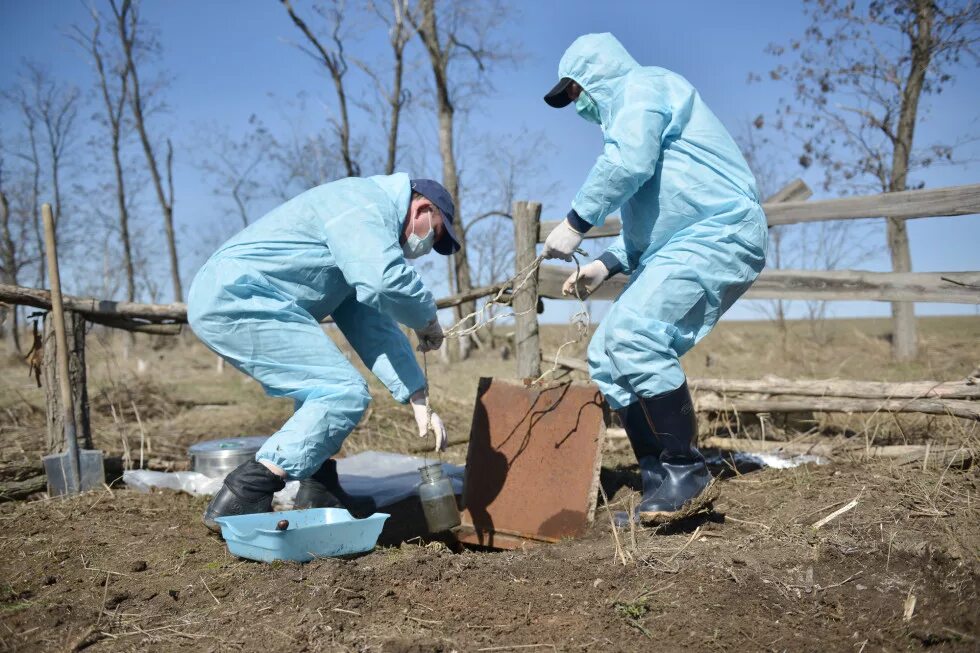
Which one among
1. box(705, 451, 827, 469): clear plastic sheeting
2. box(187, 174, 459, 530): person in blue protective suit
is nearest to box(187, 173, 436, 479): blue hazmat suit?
box(187, 174, 459, 530): person in blue protective suit

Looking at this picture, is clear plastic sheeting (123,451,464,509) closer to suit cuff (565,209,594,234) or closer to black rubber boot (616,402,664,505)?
black rubber boot (616,402,664,505)

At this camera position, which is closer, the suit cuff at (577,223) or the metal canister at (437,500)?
the suit cuff at (577,223)

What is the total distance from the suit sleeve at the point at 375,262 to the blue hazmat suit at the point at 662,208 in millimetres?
746

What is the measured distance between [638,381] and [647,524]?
Result: 568 millimetres

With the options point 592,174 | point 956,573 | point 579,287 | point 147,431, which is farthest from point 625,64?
point 147,431

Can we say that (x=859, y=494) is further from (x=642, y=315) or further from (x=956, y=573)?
(x=642, y=315)

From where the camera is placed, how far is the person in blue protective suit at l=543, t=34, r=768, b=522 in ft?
9.87

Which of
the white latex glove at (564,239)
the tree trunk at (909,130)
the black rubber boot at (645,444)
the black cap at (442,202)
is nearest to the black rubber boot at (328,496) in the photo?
the black cap at (442,202)

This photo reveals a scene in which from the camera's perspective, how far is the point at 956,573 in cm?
242

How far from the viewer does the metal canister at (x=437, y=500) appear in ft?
11.2

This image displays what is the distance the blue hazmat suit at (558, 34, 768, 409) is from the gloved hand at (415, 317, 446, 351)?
719 mm

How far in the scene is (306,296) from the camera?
328cm

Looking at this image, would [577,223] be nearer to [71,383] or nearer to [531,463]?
[531,463]

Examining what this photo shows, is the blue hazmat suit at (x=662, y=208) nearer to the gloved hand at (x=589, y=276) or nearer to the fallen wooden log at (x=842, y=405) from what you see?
the gloved hand at (x=589, y=276)
